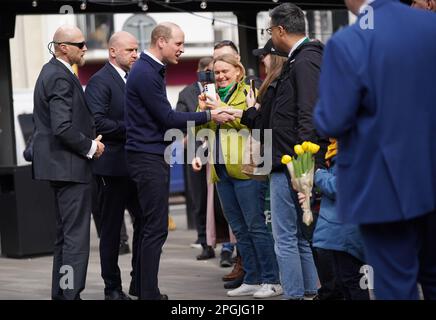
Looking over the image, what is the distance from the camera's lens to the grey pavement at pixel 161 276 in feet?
31.1

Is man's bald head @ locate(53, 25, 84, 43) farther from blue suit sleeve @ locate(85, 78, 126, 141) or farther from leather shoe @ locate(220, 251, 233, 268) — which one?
leather shoe @ locate(220, 251, 233, 268)

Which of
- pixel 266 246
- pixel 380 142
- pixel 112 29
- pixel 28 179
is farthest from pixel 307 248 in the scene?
pixel 112 29

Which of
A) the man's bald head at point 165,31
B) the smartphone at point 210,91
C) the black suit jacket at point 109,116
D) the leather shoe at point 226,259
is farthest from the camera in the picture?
the leather shoe at point 226,259

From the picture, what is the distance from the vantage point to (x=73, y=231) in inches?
326

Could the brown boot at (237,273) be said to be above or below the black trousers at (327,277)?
below

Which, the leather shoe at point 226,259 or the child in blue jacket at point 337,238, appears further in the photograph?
the leather shoe at point 226,259

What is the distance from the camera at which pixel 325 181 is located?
6.78 m

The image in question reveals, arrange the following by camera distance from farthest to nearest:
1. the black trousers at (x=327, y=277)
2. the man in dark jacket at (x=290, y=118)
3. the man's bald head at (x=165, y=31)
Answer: the man's bald head at (x=165, y=31) < the black trousers at (x=327, y=277) < the man in dark jacket at (x=290, y=118)

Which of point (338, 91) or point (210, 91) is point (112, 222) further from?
point (338, 91)

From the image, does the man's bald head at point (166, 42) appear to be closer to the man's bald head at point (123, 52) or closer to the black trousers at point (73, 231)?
the man's bald head at point (123, 52)

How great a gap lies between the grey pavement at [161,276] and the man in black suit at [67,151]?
1017 millimetres

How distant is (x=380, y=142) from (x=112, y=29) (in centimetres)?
3542

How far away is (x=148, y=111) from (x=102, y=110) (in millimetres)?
803

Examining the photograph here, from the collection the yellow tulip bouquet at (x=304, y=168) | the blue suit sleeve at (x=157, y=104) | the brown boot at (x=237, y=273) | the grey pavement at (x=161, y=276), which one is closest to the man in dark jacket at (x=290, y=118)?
the yellow tulip bouquet at (x=304, y=168)
